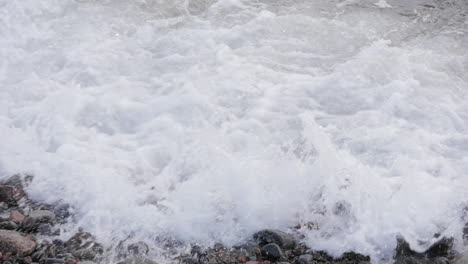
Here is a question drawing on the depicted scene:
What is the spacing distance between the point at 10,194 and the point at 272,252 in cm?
242

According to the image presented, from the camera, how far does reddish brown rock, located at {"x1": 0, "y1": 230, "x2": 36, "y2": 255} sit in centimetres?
354

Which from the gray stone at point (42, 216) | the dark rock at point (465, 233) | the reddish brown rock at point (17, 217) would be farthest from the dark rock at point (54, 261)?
the dark rock at point (465, 233)

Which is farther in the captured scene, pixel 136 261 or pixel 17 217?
pixel 17 217

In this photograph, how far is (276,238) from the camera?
12.4ft

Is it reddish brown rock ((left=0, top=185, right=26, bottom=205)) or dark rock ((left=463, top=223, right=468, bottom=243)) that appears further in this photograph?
reddish brown rock ((left=0, top=185, right=26, bottom=205))

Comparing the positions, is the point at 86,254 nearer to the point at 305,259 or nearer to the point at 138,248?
the point at 138,248

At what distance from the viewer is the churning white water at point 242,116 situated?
4.01 m

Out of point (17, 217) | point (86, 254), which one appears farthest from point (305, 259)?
point (17, 217)

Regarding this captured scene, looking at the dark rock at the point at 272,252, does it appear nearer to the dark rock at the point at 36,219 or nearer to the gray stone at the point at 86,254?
the gray stone at the point at 86,254

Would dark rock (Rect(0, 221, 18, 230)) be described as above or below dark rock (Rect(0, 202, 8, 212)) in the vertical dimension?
above

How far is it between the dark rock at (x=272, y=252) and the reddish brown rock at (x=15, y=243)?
1.83 metres

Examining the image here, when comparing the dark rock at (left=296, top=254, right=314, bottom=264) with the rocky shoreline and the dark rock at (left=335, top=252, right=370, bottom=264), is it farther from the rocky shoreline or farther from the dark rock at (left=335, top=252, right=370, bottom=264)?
the dark rock at (left=335, top=252, right=370, bottom=264)

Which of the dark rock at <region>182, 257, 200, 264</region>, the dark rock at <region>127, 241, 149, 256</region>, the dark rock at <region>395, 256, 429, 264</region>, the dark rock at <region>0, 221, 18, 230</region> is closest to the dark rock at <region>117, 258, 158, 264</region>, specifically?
the dark rock at <region>127, 241, 149, 256</region>

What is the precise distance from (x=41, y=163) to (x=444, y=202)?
3.81 metres
